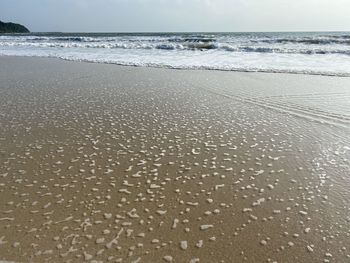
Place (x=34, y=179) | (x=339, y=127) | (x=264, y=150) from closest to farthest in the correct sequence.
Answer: (x=34, y=179) < (x=264, y=150) < (x=339, y=127)

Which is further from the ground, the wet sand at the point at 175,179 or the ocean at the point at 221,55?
the ocean at the point at 221,55

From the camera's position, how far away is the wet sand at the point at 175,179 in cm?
257

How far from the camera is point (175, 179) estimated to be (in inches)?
142

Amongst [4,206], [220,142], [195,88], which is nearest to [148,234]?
[4,206]

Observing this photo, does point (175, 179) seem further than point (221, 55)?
No

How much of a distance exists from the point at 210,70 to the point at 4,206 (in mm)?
9381

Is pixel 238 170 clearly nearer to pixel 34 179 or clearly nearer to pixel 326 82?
pixel 34 179

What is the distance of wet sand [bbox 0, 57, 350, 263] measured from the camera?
2.57 m

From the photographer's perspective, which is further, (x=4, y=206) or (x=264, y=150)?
(x=264, y=150)

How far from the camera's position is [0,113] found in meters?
6.02

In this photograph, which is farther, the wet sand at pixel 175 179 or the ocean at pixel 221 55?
the ocean at pixel 221 55

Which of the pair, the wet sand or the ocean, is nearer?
the wet sand

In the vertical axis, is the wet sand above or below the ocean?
below

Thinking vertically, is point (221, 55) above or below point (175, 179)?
above
